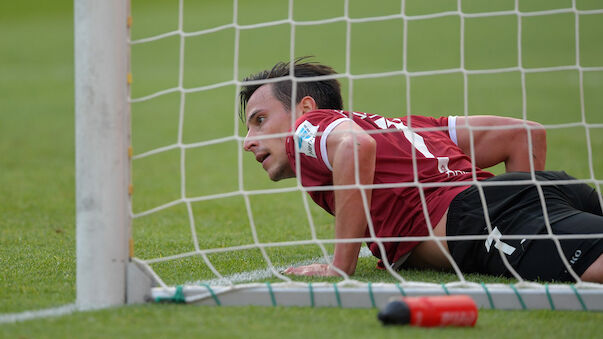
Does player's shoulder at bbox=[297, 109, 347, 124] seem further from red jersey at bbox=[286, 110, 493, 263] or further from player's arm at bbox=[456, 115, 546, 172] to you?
player's arm at bbox=[456, 115, 546, 172]

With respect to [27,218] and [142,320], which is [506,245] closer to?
[142,320]

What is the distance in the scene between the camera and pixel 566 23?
20.5m

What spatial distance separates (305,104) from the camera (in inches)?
140

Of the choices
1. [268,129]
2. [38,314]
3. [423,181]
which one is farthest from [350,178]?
[38,314]

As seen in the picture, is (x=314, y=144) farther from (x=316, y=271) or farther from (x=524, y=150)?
(x=524, y=150)

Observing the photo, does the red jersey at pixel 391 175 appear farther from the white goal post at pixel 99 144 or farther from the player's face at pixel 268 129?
the white goal post at pixel 99 144

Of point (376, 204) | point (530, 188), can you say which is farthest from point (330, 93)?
point (530, 188)

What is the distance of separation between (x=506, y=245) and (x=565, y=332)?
75 centimetres

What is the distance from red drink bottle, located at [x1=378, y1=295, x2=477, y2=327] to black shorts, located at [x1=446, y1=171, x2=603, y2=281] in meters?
0.69

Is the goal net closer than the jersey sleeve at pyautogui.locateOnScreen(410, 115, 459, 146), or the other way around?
the goal net

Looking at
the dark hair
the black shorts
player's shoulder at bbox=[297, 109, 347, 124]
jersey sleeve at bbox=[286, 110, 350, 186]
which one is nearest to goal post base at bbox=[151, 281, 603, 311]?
the black shorts

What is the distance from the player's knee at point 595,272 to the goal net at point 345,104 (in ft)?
0.71

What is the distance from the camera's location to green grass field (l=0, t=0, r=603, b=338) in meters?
2.44

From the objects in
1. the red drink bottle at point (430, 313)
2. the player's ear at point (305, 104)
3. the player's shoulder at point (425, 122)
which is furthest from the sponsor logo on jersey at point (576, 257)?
the player's ear at point (305, 104)
